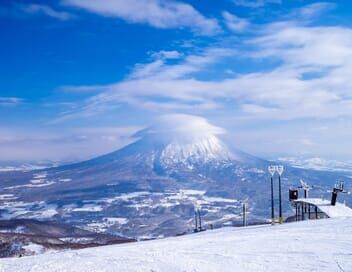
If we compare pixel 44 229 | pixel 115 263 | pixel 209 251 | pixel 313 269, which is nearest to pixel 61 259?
pixel 115 263

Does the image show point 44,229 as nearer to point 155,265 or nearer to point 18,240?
point 18,240

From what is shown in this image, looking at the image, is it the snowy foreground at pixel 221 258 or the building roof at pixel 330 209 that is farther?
the building roof at pixel 330 209

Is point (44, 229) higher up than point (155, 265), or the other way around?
point (155, 265)

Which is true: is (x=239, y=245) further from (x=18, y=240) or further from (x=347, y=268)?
(x=18, y=240)

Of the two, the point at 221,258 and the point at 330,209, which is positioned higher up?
the point at 330,209

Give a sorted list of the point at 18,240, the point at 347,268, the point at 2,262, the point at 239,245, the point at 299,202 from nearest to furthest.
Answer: the point at 347,268
the point at 2,262
the point at 239,245
the point at 299,202
the point at 18,240

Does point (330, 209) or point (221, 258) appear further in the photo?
point (330, 209)

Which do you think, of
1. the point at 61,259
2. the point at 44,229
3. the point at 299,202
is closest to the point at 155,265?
the point at 61,259

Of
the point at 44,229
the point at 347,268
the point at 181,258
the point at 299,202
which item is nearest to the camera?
the point at 347,268

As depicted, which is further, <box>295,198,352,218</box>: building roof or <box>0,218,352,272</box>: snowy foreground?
<box>295,198,352,218</box>: building roof

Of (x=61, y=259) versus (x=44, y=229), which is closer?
(x=61, y=259)
